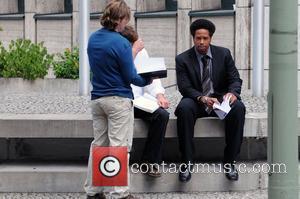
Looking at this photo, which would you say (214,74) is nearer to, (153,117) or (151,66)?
(153,117)

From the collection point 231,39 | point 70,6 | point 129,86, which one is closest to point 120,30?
point 129,86

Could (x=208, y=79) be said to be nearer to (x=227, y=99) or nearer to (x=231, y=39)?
(x=227, y=99)

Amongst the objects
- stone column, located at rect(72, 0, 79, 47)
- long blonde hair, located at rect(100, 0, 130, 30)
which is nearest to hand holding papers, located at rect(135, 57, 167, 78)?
long blonde hair, located at rect(100, 0, 130, 30)

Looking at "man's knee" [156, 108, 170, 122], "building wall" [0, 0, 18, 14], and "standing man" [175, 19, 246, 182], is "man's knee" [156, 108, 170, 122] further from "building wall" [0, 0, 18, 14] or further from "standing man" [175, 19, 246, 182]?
"building wall" [0, 0, 18, 14]

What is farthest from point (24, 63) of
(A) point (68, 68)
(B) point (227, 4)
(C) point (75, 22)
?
(B) point (227, 4)

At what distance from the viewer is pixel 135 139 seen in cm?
812

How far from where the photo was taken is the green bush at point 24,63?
15.9 metres

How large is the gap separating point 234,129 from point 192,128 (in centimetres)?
38

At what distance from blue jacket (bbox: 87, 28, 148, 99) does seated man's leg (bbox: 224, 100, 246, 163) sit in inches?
41.9

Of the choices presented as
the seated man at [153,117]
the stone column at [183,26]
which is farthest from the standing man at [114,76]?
the stone column at [183,26]

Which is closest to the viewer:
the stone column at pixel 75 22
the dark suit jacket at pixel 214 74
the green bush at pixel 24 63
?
the dark suit jacket at pixel 214 74

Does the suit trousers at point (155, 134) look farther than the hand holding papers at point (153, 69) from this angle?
Yes

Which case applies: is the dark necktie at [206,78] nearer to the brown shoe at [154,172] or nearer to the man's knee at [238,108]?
the man's knee at [238,108]

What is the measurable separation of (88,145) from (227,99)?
154 centimetres
